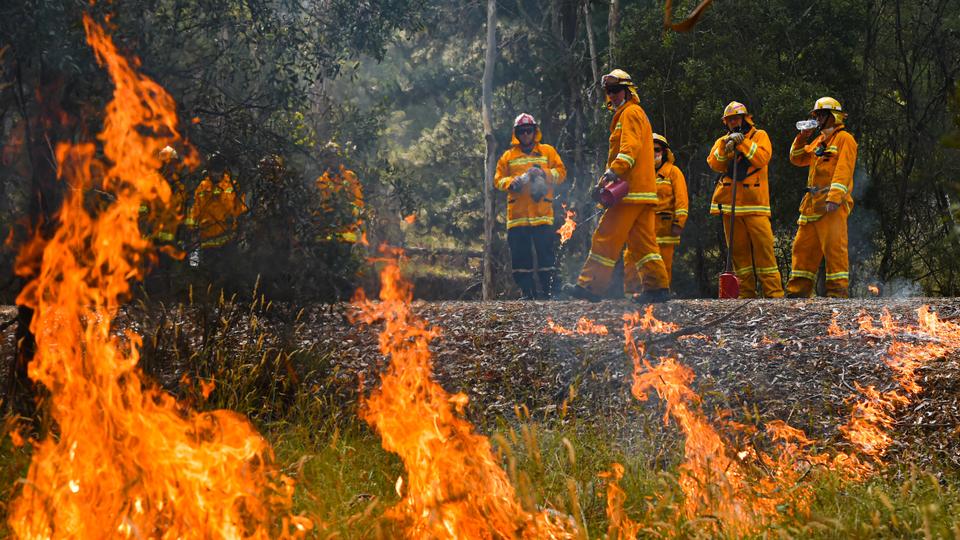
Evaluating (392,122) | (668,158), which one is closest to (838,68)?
(668,158)

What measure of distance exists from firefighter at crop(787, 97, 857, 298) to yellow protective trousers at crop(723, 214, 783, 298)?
224 mm

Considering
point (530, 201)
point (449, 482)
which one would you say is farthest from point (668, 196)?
point (449, 482)

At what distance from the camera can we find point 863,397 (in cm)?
560

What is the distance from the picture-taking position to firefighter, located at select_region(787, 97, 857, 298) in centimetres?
1009

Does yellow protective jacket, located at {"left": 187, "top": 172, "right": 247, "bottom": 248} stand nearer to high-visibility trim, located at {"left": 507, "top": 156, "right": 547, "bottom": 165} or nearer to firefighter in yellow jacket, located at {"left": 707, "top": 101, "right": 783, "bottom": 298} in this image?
high-visibility trim, located at {"left": 507, "top": 156, "right": 547, "bottom": 165}

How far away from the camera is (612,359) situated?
6.59 meters

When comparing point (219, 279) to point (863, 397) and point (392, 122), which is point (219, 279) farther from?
point (392, 122)

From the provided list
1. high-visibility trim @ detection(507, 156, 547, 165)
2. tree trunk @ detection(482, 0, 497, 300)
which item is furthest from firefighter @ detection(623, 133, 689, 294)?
tree trunk @ detection(482, 0, 497, 300)

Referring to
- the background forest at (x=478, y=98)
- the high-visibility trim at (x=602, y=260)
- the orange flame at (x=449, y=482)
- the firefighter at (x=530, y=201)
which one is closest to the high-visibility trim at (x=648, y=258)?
the high-visibility trim at (x=602, y=260)

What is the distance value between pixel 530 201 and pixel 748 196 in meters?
2.51

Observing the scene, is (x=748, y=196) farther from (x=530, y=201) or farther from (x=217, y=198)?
(x=217, y=198)

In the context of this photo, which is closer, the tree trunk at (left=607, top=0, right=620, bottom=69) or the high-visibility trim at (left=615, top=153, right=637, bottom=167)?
the high-visibility trim at (left=615, top=153, right=637, bottom=167)

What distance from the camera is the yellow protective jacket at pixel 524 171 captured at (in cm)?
1124

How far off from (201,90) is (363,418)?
2.33 m
